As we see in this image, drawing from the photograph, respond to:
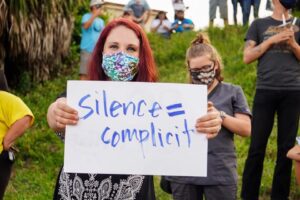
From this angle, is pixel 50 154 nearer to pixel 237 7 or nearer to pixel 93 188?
pixel 93 188

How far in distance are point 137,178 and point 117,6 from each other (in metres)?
22.4

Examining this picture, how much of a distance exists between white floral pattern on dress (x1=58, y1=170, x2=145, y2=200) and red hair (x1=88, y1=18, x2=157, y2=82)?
485 mm

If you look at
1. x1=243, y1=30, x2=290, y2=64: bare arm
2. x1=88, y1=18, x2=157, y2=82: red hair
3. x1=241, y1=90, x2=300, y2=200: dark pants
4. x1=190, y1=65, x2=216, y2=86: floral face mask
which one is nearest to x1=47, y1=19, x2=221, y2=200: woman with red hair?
x1=88, y1=18, x2=157, y2=82: red hair

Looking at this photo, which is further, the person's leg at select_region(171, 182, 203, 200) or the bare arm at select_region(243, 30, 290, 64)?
the bare arm at select_region(243, 30, 290, 64)

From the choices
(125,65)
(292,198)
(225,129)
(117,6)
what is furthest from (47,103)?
(117,6)

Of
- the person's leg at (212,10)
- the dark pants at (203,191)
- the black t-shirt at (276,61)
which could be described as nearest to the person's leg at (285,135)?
the black t-shirt at (276,61)

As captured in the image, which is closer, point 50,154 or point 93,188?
point 93,188

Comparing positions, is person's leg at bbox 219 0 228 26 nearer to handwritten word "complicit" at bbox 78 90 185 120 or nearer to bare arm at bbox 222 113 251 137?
bare arm at bbox 222 113 251 137

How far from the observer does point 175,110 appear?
259 centimetres

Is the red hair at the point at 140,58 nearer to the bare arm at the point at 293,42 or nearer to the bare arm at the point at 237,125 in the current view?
the bare arm at the point at 237,125

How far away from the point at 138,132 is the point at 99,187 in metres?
0.31

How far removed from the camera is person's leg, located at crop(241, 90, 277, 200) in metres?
5.13

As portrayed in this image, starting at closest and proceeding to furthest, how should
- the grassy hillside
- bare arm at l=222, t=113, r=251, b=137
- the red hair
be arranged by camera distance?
the red hair < bare arm at l=222, t=113, r=251, b=137 < the grassy hillside

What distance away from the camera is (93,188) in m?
2.69
